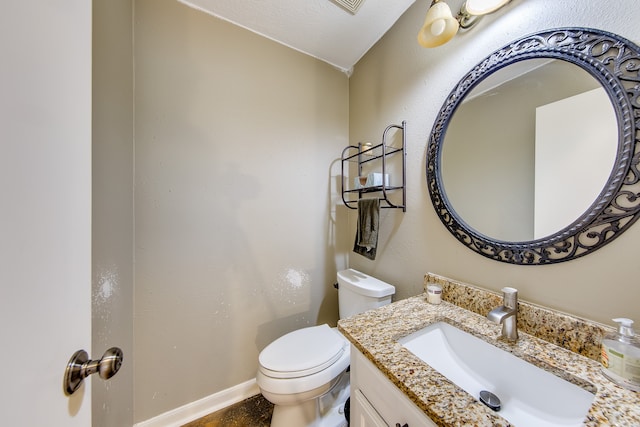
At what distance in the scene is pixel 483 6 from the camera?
81 cm

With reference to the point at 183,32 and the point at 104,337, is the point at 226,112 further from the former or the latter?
the point at 104,337

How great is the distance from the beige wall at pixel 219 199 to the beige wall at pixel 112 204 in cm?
7

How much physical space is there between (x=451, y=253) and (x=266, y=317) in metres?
1.14

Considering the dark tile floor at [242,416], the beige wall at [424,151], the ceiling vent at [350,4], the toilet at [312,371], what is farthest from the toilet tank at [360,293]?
the ceiling vent at [350,4]

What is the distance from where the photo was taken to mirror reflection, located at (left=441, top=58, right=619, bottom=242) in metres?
0.62

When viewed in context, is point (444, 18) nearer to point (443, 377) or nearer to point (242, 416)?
point (443, 377)

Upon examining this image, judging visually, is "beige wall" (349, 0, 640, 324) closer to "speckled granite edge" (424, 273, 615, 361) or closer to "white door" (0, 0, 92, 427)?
"speckled granite edge" (424, 273, 615, 361)

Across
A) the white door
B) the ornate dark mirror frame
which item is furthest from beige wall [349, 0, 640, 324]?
the white door

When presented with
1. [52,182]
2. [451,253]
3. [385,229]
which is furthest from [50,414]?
[385,229]

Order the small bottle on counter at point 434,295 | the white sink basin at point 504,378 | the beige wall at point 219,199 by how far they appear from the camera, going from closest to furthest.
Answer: the white sink basin at point 504,378, the small bottle on counter at point 434,295, the beige wall at point 219,199

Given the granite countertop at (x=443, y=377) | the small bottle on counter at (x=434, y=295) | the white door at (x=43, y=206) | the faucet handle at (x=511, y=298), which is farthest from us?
the small bottle on counter at (x=434, y=295)

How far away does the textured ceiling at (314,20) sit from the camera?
1147 mm

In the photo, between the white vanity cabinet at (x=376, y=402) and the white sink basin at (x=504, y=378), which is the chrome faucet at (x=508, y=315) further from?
the white vanity cabinet at (x=376, y=402)

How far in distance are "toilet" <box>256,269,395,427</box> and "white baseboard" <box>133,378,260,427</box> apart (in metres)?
0.33
